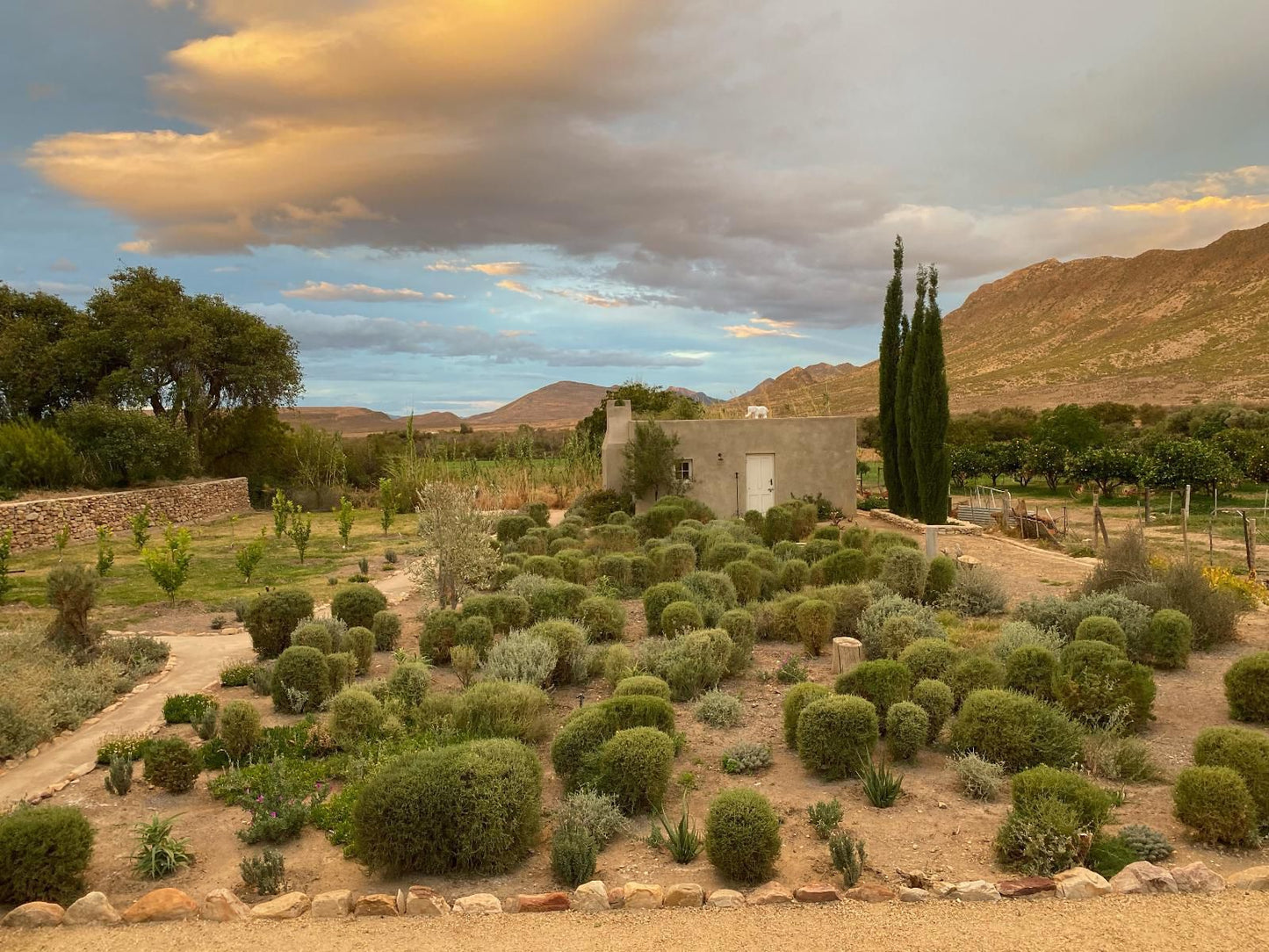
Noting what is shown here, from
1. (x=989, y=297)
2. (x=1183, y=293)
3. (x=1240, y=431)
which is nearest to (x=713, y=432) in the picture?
(x=1240, y=431)

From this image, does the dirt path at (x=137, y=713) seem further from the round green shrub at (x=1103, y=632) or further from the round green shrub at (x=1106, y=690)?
the round green shrub at (x=1103, y=632)

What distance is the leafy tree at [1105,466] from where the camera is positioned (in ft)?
88.2

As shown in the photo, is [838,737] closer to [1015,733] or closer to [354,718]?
[1015,733]

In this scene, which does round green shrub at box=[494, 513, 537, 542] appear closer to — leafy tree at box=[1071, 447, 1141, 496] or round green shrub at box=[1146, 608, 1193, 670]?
round green shrub at box=[1146, 608, 1193, 670]

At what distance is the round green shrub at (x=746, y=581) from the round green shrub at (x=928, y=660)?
4.13 m

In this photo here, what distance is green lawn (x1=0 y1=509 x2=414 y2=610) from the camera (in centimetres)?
1389

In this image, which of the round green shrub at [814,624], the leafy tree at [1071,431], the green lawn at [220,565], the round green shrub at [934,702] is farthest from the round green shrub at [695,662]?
the leafy tree at [1071,431]

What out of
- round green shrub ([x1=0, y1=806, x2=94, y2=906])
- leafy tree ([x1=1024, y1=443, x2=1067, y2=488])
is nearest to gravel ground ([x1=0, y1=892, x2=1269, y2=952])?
round green shrub ([x1=0, y1=806, x2=94, y2=906])

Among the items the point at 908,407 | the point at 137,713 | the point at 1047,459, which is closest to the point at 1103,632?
the point at 137,713

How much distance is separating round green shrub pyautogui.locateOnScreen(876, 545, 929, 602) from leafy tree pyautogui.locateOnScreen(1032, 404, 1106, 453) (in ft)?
80.2

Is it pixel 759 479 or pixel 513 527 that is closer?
pixel 513 527

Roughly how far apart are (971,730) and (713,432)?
1655 cm

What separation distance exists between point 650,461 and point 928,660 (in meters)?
14.4

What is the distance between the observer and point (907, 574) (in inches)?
466
